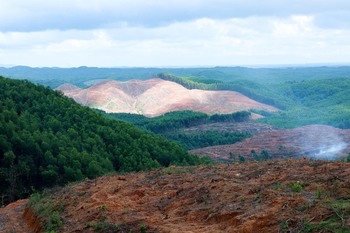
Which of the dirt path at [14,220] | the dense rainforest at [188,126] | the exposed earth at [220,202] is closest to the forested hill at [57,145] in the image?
the dirt path at [14,220]

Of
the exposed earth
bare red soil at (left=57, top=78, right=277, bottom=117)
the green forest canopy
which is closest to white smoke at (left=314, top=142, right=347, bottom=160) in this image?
the exposed earth

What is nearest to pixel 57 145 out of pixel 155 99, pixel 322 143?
pixel 322 143

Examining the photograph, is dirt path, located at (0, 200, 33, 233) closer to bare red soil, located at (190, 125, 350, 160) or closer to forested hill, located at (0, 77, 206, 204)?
forested hill, located at (0, 77, 206, 204)

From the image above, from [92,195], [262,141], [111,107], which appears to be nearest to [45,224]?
[92,195]

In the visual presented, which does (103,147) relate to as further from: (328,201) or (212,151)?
(328,201)

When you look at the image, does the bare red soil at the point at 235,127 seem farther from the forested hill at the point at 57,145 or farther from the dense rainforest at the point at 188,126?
the forested hill at the point at 57,145

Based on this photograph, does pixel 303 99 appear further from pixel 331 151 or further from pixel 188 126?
pixel 331 151
